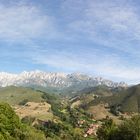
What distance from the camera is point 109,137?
384 feet

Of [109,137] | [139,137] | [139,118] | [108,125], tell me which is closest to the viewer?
[139,137]

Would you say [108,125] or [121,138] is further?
[108,125]

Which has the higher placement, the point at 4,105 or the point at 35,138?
the point at 4,105

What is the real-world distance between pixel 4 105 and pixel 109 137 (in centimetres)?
3577

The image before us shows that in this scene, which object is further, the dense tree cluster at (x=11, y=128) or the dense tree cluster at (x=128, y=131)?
the dense tree cluster at (x=128, y=131)

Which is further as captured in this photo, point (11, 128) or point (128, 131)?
point (11, 128)

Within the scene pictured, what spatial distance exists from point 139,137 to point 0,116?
41.6 meters

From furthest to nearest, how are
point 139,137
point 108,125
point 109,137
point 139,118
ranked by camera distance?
point 108,125 < point 109,137 < point 139,118 < point 139,137

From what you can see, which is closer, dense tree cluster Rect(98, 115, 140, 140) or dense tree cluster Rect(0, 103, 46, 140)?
dense tree cluster Rect(0, 103, 46, 140)

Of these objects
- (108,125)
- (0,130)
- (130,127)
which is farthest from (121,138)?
(0,130)

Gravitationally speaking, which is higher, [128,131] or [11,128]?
[11,128]

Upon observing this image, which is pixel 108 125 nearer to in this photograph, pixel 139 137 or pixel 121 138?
pixel 121 138

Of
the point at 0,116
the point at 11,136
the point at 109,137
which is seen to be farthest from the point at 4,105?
the point at 109,137

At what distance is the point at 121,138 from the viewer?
357ft
